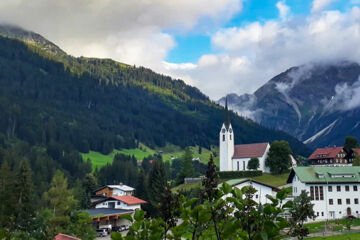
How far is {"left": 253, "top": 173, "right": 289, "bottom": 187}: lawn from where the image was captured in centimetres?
9869

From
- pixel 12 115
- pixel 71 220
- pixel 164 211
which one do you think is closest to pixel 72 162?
pixel 12 115

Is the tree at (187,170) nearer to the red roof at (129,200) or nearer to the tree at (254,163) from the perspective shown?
the tree at (254,163)

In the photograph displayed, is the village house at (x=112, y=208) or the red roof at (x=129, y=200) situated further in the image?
the red roof at (x=129, y=200)

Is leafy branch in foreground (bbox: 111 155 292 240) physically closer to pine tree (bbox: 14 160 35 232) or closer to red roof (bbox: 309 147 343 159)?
pine tree (bbox: 14 160 35 232)

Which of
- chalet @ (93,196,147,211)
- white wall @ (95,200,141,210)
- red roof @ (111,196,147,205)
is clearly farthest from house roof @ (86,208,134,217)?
red roof @ (111,196,147,205)

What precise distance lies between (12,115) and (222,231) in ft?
682


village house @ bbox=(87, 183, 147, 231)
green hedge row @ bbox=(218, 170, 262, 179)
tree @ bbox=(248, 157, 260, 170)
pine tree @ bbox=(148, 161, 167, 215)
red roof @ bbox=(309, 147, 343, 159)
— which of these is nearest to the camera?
village house @ bbox=(87, 183, 147, 231)

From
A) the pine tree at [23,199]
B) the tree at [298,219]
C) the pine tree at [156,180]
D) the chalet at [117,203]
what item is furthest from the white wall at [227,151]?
the tree at [298,219]

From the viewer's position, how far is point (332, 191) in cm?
7069

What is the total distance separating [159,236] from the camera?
694cm

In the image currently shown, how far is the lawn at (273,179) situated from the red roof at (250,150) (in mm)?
7949

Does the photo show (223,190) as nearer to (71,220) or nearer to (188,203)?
(188,203)

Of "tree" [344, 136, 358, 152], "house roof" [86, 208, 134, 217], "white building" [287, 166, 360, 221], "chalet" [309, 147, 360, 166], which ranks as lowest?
"house roof" [86, 208, 134, 217]

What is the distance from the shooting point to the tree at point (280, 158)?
4313 inches
